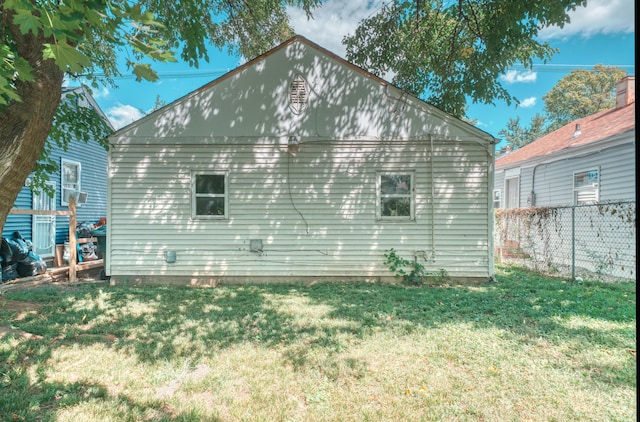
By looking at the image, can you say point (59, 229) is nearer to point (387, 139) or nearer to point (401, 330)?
point (387, 139)

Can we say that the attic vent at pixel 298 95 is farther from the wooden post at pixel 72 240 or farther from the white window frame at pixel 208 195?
the wooden post at pixel 72 240

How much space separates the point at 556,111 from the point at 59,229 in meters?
34.6

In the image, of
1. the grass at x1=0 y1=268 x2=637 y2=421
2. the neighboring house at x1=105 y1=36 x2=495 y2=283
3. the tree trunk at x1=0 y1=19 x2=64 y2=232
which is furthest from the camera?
the neighboring house at x1=105 y1=36 x2=495 y2=283

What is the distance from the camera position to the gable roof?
7.06 metres

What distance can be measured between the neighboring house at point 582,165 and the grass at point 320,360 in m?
4.75

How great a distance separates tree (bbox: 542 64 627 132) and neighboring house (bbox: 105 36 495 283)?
2392 centimetres

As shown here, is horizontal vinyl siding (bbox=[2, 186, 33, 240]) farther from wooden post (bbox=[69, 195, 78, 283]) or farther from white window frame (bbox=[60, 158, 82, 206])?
wooden post (bbox=[69, 195, 78, 283])

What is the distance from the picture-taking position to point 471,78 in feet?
24.7

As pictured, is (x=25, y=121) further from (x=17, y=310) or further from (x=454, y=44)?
(x=454, y=44)

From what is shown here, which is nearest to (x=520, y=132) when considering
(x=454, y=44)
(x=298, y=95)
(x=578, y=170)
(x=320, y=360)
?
(x=578, y=170)

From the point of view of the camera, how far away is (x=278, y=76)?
710 cm

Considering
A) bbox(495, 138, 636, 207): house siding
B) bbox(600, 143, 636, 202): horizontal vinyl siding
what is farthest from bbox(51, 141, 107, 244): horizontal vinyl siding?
bbox(600, 143, 636, 202): horizontal vinyl siding

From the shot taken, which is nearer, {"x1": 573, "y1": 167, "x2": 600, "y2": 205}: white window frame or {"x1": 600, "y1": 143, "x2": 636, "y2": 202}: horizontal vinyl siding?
{"x1": 600, "y1": 143, "x2": 636, "y2": 202}: horizontal vinyl siding

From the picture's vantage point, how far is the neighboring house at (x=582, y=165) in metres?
8.20
